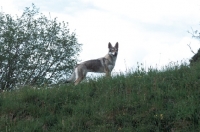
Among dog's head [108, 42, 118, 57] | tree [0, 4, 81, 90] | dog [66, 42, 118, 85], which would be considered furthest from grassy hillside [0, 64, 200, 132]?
tree [0, 4, 81, 90]

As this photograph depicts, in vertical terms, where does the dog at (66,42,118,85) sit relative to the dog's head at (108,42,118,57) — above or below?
below

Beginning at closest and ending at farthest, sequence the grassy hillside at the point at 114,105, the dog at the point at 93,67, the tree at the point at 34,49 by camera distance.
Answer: the grassy hillside at the point at 114,105 → the dog at the point at 93,67 → the tree at the point at 34,49

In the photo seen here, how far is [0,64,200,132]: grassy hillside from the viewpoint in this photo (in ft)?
32.1

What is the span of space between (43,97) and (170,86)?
10.3 ft

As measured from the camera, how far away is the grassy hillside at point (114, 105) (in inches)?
385

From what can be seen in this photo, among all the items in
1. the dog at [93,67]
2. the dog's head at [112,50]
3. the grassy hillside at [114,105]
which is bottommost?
the grassy hillside at [114,105]

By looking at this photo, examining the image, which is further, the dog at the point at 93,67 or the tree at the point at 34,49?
the tree at the point at 34,49

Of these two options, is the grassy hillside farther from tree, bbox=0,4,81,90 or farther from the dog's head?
tree, bbox=0,4,81,90

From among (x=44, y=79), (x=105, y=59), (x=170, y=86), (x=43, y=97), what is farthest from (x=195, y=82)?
(x=44, y=79)

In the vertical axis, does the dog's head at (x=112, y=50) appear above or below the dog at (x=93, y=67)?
above

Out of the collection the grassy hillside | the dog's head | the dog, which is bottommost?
the grassy hillside

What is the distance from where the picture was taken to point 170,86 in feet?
36.6

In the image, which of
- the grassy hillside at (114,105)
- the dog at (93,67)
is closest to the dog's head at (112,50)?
the dog at (93,67)

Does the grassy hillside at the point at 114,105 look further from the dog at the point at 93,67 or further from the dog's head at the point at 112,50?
the dog's head at the point at 112,50
